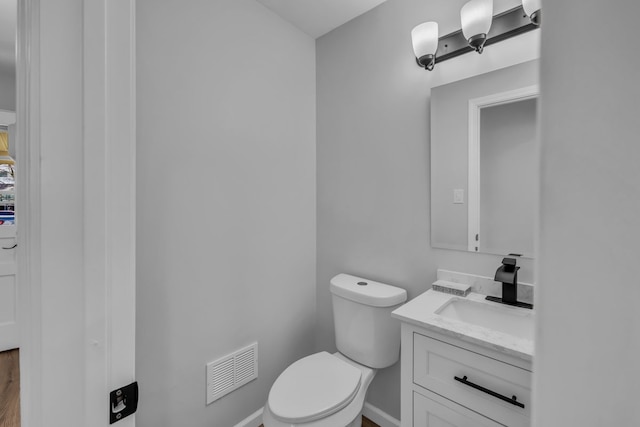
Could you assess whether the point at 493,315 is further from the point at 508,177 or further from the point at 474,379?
the point at 508,177

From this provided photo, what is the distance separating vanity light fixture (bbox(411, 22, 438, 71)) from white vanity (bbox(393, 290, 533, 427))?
1103 mm

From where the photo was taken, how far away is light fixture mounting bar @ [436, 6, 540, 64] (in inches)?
42.4

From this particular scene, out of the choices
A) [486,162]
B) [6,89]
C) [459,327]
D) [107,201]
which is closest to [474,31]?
[486,162]

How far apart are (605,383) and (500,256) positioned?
126cm

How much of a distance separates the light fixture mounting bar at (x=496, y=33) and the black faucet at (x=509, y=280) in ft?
2.99

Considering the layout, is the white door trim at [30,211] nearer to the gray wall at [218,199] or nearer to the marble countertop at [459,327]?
the gray wall at [218,199]

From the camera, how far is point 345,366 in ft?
4.44

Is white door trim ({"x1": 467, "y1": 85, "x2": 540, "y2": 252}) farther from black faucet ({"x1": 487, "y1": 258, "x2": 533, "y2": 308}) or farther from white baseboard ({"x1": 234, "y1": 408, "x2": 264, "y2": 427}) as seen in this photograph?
white baseboard ({"x1": 234, "y1": 408, "x2": 264, "y2": 427})

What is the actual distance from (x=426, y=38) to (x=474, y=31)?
21cm

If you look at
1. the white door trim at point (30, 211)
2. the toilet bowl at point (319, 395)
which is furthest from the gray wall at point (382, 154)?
the white door trim at point (30, 211)

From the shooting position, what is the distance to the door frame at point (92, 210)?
22.2 inches

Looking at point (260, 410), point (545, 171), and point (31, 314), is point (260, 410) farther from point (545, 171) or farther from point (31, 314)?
point (545, 171)

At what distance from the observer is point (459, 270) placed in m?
1.31

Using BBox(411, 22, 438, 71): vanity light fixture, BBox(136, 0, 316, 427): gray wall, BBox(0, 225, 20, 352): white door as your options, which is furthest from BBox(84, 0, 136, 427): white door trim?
BBox(0, 225, 20, 352): white door
